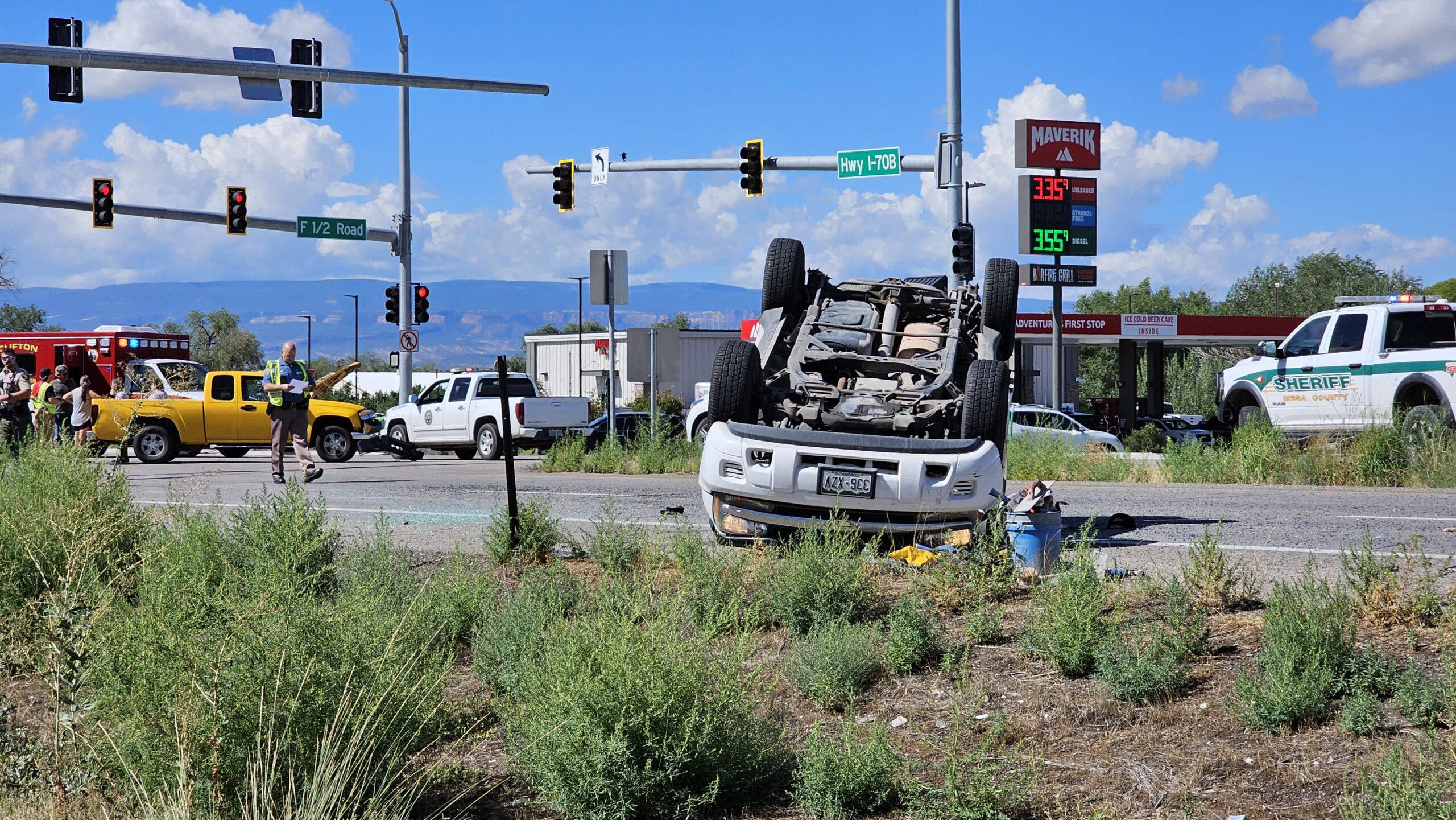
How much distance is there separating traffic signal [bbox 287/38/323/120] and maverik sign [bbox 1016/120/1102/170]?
2140cm

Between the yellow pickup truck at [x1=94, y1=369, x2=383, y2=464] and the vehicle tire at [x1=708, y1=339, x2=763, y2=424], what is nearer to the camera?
the vehicle tire at [x1=708, y1=339, x2=763, y2=424]

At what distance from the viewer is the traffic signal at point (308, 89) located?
16938mm

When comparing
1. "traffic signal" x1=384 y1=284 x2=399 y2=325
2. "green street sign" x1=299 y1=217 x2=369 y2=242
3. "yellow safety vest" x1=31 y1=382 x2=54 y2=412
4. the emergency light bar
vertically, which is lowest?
"yellow safety vest" x1=31 y1=382 x2=54 y2=412

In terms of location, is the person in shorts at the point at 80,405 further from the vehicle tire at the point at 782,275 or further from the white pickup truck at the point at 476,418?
the vehicle tire at the point at 782,275

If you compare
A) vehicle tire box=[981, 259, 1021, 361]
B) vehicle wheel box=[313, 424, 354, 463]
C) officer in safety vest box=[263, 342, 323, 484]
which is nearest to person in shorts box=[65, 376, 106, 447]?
vehicle wheel box=[313, 424, 354, 463]

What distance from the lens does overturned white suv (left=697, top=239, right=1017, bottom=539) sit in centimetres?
761

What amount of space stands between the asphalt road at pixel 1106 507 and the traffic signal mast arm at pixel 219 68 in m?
5.06

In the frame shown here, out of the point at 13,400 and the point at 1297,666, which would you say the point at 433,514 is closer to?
the point at 1297,666

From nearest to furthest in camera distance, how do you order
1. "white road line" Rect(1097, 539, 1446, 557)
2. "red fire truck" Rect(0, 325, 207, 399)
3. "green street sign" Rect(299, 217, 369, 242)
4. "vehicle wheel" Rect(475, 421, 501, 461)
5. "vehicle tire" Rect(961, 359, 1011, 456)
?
"vehicle tire" Rect(961, 359, 1011, 456) → "white road line" Rect(1097, 539, 1446, 557) → "vehicle wheel" Rect(475, 421, 501, 461) → "green street sign" Rect(299, 217, 369, 242) → "red fire truck" Rect(0, 325, 207, 399)

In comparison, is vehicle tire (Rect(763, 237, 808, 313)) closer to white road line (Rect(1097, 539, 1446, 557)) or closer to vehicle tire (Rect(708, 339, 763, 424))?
vehicle tire (Rect(708, 339, 763, 424))

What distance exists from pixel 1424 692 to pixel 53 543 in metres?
6.48

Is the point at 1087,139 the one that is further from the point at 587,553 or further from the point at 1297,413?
the point at 587,553

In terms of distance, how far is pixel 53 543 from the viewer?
22.4 ft

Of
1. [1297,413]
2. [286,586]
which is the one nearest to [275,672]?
[286,586]
